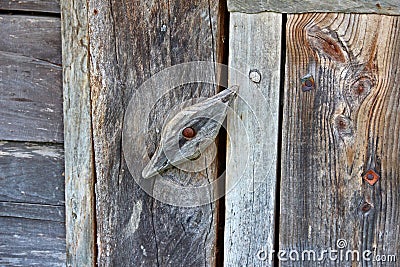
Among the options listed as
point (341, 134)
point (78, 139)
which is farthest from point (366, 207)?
point (78, 139)

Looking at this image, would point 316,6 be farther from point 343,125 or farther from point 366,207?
point 366,207

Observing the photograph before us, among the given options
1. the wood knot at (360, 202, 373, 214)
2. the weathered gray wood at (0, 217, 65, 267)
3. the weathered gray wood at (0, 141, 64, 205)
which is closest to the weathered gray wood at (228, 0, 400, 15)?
the wood knot at (360, 202, 373, 214)

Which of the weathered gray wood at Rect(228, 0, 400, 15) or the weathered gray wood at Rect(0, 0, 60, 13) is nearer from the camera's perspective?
the weathered gray wood at Rect(228, 0, 400, 15)

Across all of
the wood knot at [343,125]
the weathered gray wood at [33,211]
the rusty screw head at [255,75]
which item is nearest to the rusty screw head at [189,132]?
the rusty screw head at [255,75]

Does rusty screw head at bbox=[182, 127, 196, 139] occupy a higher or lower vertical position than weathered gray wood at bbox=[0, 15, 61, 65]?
lower

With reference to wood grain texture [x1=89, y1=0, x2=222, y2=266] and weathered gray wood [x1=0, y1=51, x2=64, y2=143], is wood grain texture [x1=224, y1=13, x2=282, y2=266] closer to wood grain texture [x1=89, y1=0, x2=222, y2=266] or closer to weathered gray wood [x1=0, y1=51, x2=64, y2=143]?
wood grain texture [x1=89, y1=0, x2=222, y2=266]

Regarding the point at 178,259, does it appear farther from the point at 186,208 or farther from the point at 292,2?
the point at 292,2
